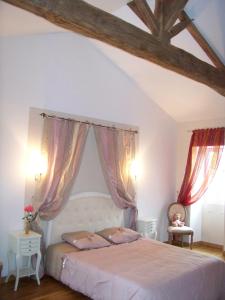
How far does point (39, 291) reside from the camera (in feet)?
11.6

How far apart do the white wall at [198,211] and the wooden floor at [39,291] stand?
3156 millimetres

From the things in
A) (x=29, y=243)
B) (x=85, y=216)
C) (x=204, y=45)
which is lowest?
(x=29, y=243)

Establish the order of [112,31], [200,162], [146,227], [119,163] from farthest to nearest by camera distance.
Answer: [200,162], [146,227], [119,163], [112,31]

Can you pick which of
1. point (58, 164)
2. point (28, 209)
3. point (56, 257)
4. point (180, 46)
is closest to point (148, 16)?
point (180, 46)

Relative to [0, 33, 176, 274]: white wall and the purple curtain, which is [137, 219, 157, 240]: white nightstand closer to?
[0, 33, 176, 274]: white wall

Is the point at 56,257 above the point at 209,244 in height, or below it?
above

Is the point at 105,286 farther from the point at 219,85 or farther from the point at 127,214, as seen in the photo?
the point at 219,85

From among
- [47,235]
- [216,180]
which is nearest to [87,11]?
[47,235]

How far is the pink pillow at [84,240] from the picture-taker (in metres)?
3.89

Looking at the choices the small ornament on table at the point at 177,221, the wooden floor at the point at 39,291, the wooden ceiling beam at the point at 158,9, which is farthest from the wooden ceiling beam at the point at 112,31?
the small ornament on table at the point at 177,221

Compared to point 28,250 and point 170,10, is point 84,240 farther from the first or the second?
point 170,10

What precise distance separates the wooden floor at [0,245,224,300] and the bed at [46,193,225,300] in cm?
10

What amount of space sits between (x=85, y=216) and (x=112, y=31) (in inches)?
108

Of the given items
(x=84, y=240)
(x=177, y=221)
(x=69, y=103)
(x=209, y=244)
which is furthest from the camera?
(x=209, y=244)
